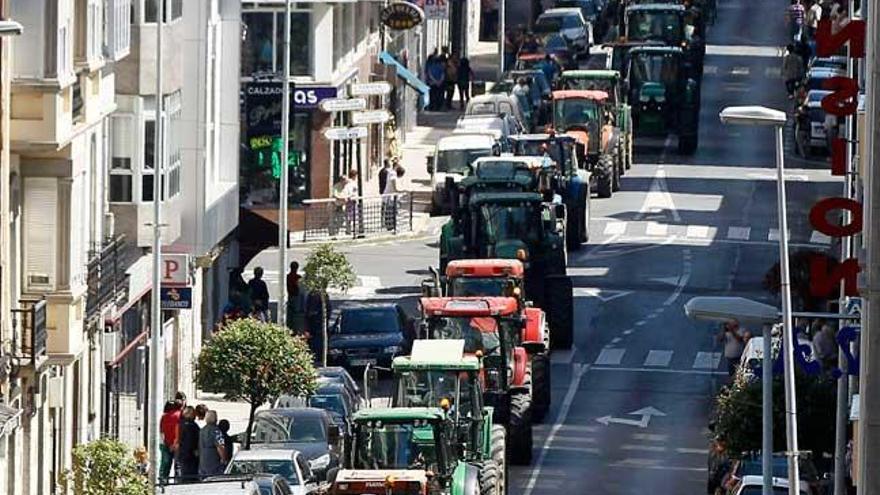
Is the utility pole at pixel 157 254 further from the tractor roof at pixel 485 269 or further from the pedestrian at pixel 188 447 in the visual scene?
the tractor roof at pixel 485 269

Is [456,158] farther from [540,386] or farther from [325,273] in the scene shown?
[540,386]

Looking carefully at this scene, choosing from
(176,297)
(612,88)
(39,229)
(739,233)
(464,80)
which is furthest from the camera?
(464,80)

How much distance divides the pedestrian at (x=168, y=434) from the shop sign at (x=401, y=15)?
115ft

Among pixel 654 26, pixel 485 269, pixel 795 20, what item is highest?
pixel 795 20

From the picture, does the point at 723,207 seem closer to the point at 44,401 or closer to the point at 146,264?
the point at 146,264

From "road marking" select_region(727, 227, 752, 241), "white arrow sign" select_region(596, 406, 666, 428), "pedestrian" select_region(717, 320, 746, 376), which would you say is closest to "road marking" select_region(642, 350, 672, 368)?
"pedestrian" select_region(717, 320, 746, 376)

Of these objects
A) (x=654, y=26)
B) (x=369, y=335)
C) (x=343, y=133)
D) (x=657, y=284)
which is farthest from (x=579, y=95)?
(x=369, y=335)

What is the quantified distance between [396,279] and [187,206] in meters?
13.3

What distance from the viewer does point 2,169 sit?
4462 centimetres

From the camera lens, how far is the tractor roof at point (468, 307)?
5316cm

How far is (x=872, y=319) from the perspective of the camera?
1196 inches

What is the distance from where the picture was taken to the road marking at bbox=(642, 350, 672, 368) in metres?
63.4

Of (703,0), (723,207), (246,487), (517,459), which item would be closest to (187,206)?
(517,459)

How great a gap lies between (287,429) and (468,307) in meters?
3.97
